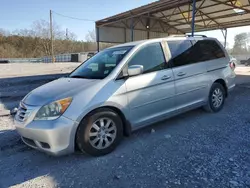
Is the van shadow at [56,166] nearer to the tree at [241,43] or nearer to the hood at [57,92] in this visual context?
the hood at [57,92]

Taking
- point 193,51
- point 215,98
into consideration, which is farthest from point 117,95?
point 215,98

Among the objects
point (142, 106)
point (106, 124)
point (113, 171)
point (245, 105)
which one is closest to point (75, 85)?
point (106, 124)

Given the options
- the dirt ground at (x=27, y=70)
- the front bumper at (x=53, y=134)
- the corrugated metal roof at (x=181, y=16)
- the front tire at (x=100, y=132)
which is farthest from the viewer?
the dirt ground at (x=27, y=70)

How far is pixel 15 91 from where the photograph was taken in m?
7.88

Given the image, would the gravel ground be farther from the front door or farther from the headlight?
the headlight

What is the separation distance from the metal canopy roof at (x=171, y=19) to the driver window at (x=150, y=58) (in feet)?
24.1

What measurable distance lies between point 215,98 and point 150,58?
7.02ft

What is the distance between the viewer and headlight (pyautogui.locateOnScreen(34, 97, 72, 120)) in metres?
2.79

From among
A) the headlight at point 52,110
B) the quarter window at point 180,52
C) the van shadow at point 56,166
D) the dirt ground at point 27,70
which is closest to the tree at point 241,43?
the dirt ground at point 27,70

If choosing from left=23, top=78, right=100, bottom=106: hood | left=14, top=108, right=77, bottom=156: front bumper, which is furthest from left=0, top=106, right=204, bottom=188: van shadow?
left=23, top=78, right=100, bottom=106: hood

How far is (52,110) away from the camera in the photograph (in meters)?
2.81

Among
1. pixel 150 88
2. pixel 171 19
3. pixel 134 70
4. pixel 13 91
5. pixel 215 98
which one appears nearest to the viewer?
pixel 134 70

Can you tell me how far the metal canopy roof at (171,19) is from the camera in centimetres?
1204

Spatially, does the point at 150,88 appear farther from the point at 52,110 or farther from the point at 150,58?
the point at 52,110
